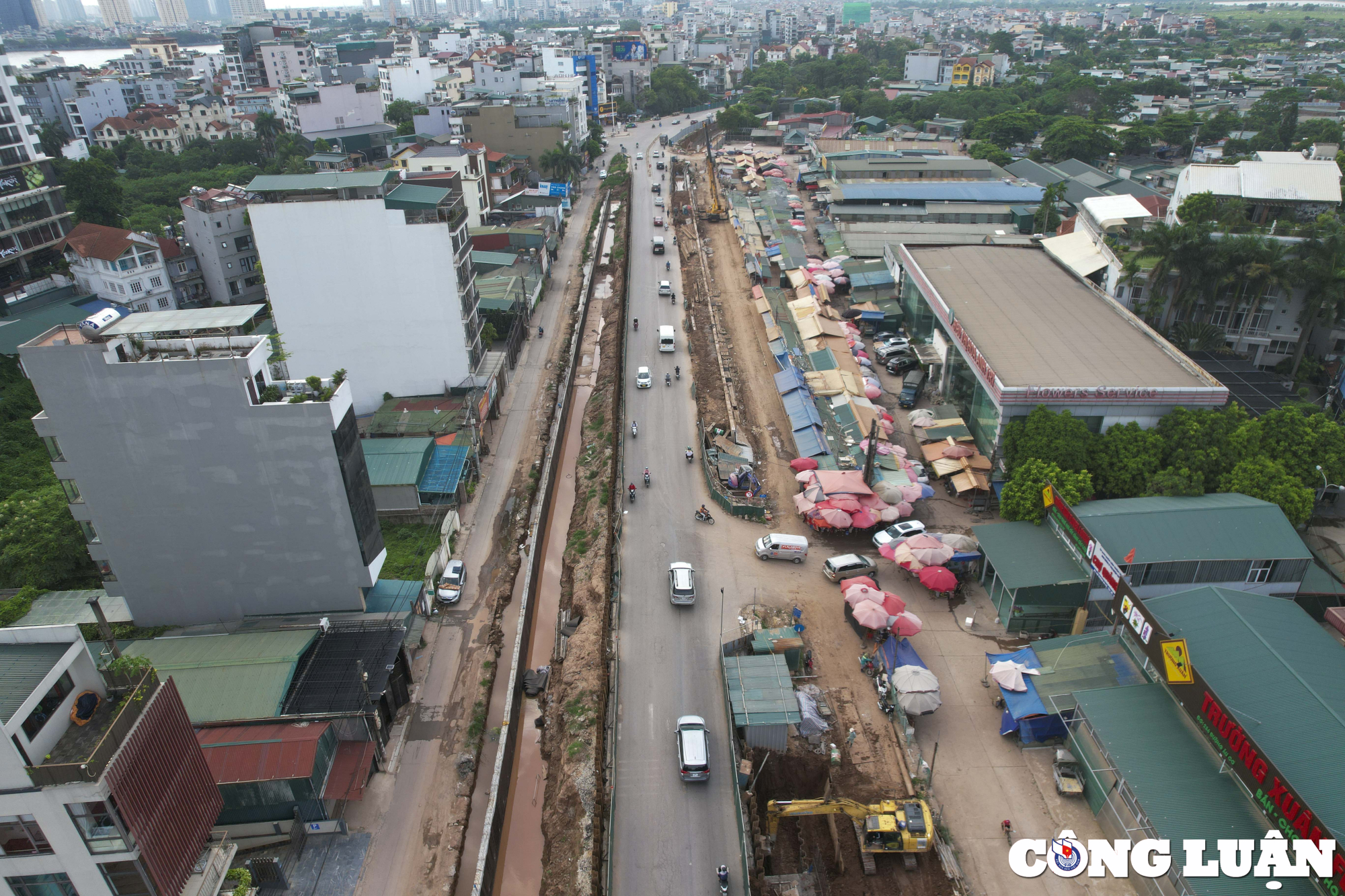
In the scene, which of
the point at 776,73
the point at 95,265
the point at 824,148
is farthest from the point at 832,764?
the point at 776,73

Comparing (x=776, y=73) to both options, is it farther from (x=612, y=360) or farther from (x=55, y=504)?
(x=55, y=504)

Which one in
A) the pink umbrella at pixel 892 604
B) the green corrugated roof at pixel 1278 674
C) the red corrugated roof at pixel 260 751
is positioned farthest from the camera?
the pink umbrella at pixel 892 604

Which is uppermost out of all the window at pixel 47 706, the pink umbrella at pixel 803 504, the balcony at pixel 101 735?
the window at pixel 47 706

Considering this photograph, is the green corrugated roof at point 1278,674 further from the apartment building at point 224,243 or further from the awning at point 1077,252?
the apartment building at point 224,243

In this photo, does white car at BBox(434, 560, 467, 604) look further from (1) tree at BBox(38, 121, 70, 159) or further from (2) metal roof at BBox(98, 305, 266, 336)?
(1) tree at BBox(38, 121, 70, 159)

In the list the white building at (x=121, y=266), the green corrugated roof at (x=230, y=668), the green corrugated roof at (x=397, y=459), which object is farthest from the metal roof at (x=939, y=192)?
the green corrugated roof at (x=230, y=668)

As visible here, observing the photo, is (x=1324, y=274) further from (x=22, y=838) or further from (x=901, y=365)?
(x=22, y=838)
